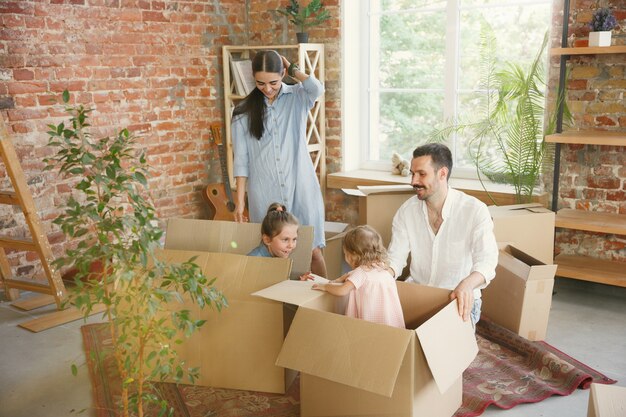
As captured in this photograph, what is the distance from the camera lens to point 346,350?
203 cm

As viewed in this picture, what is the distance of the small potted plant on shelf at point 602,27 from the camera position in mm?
3506

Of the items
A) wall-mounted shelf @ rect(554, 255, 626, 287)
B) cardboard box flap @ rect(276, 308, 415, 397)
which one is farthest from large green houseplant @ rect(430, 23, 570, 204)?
cardboard box flap @ rect(276, 308, 415, 397)

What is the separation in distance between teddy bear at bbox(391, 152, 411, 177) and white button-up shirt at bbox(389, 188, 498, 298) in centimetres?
177

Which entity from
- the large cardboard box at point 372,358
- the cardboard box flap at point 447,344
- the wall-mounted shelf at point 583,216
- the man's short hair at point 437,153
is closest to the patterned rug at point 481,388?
the large cardboard box at point 372,358

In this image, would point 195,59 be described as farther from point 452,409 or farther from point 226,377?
point 452,409

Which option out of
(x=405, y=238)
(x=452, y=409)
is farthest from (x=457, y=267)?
(x=452, y=409)

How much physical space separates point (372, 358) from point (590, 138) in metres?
2.21

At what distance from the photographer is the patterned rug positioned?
2562 mm

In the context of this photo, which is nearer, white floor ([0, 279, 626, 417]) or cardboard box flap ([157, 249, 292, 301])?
cardboard box flap ([157, 249, 292, 301])

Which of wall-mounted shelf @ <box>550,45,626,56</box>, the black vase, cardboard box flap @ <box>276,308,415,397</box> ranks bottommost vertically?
cardboard box flap @ <box>276,308,415,397</box>

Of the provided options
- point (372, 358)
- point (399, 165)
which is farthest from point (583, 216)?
point (372, 358)

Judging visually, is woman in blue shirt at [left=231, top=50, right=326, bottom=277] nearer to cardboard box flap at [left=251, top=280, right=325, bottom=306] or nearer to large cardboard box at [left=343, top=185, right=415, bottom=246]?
large cardboard box at [left=343, top=185, right=415, bottom=246]

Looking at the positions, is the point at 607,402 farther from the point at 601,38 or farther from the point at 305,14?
the point at 305,14

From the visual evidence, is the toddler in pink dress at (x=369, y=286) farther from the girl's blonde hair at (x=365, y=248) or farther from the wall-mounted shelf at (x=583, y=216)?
the wall-mounted shelf at (x=583, y=216)
